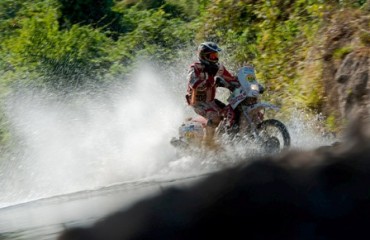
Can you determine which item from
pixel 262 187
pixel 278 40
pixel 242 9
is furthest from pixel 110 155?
pixel 262 187

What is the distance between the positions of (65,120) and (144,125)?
3.94m

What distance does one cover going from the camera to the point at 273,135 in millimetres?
10625

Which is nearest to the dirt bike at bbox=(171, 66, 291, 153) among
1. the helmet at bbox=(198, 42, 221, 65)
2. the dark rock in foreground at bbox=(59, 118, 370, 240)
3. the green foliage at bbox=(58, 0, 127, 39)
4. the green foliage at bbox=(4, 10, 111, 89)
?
the helmet at bbox=(198, 42, 221, 65)

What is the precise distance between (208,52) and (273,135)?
1481 mm

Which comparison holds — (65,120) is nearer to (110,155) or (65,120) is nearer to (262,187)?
(110,155)

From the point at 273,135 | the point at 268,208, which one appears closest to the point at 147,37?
the point at 273,135

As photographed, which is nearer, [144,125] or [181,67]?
[144,125]

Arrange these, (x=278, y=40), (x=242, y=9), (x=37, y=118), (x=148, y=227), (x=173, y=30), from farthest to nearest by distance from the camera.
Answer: (x=173, y=30), (x=37, y=118), (x=242, y=9), (x=278, y=40), (x=148, y=227)

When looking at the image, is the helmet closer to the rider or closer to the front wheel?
the rider

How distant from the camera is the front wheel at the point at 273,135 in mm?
10188

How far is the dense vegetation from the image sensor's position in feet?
46.1

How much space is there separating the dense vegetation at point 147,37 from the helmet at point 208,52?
1974mm

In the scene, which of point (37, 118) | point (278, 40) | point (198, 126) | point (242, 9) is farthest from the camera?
point (37, 118)

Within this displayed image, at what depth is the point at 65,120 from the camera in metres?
17.5
